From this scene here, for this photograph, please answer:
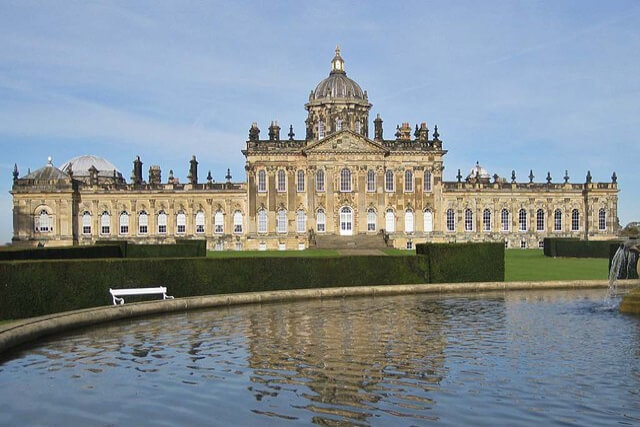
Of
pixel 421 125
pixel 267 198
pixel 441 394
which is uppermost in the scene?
pixel 421 125

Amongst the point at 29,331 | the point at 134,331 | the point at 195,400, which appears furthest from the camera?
the point at 134,331

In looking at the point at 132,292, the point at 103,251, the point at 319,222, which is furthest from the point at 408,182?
the point at 132,292

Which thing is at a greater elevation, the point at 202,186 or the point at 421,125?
the point at 421,125

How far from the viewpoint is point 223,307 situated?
18719mm

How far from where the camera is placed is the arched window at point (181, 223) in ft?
214

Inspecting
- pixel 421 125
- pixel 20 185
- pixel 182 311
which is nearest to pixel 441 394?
pixel 182 311

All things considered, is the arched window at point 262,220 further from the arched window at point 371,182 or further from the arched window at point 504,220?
the arched window at point 504,220

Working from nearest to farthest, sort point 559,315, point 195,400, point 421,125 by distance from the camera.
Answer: point 195,400 < point 559,315 < point 421,125

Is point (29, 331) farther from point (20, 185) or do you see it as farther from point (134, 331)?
point (20, 185)

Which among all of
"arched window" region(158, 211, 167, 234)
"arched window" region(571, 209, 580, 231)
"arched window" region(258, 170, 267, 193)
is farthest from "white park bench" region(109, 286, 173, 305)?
"arched window" region(571, 209, 580, 231)

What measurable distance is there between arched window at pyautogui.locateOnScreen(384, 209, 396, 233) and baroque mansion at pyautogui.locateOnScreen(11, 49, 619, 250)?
8 centimetres

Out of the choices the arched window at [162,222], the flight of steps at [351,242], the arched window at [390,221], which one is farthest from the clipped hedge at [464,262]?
the arched window at [162,222]

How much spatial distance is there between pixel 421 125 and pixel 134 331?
170 ft

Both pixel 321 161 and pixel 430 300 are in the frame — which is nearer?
pixel 430 300
